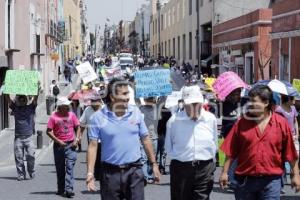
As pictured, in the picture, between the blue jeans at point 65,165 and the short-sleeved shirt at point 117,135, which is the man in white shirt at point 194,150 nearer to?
the short-sleeved shirt at point 117,135

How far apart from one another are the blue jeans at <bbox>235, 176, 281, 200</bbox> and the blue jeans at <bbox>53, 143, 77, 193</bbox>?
431 centimetres

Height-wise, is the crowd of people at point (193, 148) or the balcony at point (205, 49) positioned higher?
the balcony at point (205, 49)

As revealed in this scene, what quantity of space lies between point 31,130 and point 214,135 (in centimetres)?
569

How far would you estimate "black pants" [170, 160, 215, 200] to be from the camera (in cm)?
691

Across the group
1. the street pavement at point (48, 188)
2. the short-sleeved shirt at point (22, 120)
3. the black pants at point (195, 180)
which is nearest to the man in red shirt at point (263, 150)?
the black pants at point (195, 180)

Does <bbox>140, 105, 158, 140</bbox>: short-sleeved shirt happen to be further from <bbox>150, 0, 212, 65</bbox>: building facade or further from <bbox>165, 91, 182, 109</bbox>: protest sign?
<bbox>150, 0, 212, 65</bbox>: building facade

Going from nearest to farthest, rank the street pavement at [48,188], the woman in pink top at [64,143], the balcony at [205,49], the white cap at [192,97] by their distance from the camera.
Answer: the white cap at [192,97]
the street pavement at [48,188]
the woman in pink top at [64,143]
the balcony at [205,49]

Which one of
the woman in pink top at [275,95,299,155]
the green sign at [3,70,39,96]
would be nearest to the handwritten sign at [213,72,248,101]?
the woman in pink top at [275,95,299,155]

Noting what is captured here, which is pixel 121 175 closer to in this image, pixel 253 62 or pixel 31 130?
pixel 31 130

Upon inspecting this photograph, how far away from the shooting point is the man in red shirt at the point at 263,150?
244 inches

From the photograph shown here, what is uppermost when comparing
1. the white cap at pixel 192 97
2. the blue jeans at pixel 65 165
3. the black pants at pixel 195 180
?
the white cap at pixel 192 97

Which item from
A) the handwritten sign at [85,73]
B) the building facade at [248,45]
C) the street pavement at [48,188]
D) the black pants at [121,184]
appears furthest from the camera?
the building facade at [248,45]

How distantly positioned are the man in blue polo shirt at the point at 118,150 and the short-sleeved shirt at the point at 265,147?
3.51 ft

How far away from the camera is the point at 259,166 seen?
20.4 ft
